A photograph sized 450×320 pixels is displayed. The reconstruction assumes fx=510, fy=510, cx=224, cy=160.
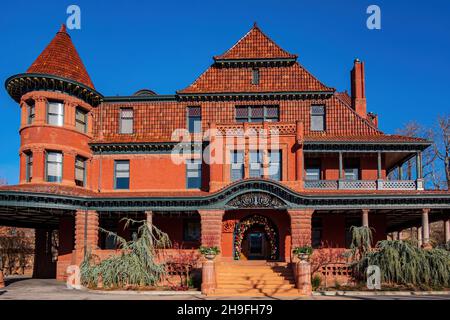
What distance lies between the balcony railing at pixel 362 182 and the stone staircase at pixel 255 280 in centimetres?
540

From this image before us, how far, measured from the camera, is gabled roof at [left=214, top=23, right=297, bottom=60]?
32.8m

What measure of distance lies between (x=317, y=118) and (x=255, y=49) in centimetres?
606

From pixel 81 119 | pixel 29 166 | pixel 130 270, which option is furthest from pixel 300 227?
pixel 29 166

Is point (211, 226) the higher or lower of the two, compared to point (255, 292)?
higher

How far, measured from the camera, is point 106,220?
1267 inches

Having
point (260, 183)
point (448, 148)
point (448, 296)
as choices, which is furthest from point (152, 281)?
point (448, 148)

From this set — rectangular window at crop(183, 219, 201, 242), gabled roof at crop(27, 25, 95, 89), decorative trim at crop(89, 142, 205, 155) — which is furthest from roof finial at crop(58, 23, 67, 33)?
rectangular window at crop(183, 219, 201, 242)

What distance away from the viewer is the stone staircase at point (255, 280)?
21781 mm

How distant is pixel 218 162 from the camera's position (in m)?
29.3

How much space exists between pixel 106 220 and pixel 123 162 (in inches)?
150

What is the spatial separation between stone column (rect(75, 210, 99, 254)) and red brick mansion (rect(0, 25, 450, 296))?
0.06 m

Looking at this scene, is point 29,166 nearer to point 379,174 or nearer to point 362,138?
point 362,138

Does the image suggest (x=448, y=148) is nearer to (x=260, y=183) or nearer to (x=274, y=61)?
(x=274, y=61)

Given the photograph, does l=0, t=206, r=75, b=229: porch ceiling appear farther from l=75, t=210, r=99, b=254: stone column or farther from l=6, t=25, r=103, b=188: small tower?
l=6, t=25, r=103, b=188: small tower
